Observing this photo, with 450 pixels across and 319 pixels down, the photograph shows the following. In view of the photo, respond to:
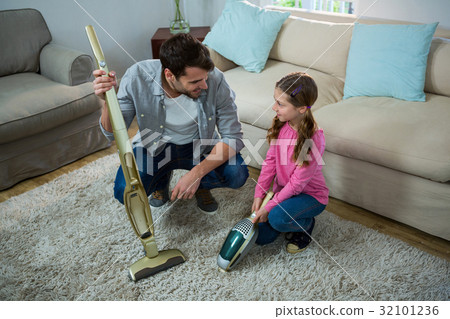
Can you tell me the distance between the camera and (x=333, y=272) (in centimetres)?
145

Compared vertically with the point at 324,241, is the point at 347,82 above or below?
above

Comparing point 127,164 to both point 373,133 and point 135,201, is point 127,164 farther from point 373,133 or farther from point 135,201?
point 373,133

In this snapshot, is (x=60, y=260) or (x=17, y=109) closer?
(x=60, y=260)

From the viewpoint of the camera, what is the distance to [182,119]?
5.24 ft

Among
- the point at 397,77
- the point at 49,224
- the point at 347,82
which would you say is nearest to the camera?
the point at 49,224

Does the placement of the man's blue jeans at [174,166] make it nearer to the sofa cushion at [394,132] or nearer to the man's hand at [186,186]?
the man's hand at [186,186]

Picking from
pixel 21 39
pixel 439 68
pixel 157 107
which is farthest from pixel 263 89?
pixel 21 39

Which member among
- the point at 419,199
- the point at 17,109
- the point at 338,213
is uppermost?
the point at 17,109

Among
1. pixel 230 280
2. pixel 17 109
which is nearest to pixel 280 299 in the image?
pixel 230 280

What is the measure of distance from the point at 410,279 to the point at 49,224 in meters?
1.46

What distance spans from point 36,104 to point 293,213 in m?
1.37

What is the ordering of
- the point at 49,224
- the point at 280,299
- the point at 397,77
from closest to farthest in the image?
1. the point at 280,299
2. the point at 49,224
3. the point at 397,77

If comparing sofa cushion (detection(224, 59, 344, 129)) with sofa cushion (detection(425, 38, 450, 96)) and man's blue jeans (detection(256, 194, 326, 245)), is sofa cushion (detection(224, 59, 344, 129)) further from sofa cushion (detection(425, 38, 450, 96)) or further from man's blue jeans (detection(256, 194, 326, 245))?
man's blue jeans (detection(256, 194, 326, 245))

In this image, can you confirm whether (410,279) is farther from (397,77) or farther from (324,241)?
(397,77)
